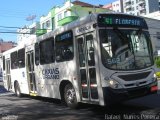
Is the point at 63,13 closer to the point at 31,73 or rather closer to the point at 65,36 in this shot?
the point at 31,73

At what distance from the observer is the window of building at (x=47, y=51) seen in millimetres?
13078

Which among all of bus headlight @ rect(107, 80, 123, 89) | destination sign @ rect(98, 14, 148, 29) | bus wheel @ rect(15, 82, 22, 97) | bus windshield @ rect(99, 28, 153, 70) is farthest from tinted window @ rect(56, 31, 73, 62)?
bus wheel @ rect(15, 82, 22, 97)

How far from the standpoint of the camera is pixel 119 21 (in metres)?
10.4

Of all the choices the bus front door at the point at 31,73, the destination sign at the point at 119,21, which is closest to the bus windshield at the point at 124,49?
the destination sign at the point at 119,21

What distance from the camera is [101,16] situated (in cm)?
1018

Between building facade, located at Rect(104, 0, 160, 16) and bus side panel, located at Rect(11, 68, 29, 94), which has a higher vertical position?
building facade, located at Rect(104, 0, 160, 16)

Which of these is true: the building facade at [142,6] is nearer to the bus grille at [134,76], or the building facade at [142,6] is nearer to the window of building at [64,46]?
the window of building at [64,46]

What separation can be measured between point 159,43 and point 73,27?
147ft

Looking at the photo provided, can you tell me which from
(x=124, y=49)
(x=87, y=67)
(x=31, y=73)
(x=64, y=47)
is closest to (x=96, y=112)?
(x=87, y=67)

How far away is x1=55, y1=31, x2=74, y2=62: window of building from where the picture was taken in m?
11.6

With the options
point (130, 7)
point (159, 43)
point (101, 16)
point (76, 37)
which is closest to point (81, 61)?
point (76, 37)

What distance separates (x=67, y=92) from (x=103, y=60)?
9.15 feet

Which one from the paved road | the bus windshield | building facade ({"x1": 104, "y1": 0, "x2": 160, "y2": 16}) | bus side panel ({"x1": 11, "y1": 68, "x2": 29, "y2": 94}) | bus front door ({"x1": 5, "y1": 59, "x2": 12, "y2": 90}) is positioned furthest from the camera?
building facade ({"x1": 104, "y1": 0, "x2": 160, "y2": 16})

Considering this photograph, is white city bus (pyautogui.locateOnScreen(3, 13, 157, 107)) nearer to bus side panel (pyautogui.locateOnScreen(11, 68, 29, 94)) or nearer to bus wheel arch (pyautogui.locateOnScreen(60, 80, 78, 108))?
bus wheel arch (pyautogui.locateOnScreen(60, 80, 78, 108))
